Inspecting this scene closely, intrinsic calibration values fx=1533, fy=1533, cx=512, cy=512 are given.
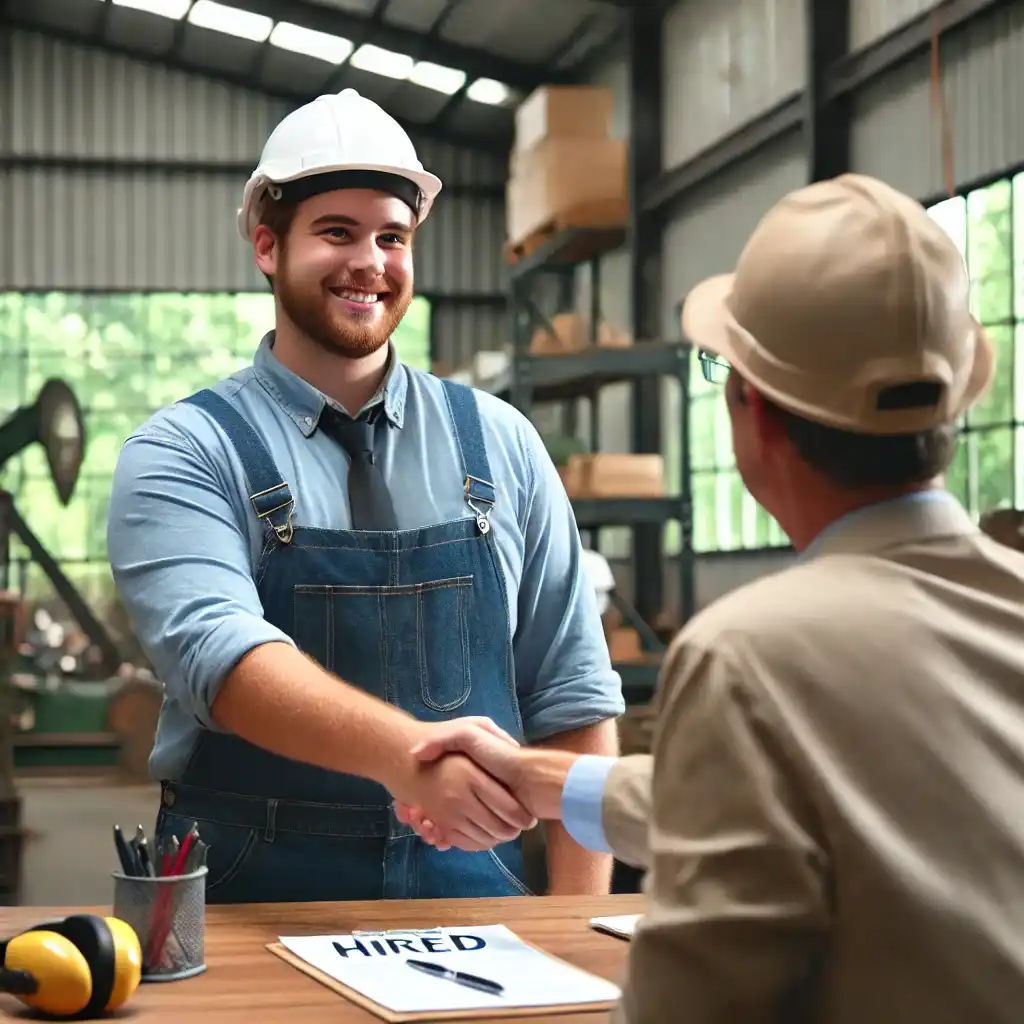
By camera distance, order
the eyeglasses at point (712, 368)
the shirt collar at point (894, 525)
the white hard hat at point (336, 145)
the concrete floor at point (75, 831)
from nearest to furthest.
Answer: the shirt collar at point (894, 525) < the eyeglasses at point (712, 368) < the white hard hat at point (336, 145) < the concrete floor at point (75, 831)

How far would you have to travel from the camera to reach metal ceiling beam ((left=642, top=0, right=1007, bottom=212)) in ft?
24.6

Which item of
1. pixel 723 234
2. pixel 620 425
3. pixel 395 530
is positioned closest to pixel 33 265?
pixel 620 425

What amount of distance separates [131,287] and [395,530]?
1256 centimetres

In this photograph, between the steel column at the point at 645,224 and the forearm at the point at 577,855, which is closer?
the forearm at the point at 577,855

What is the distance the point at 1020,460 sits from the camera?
721 cm

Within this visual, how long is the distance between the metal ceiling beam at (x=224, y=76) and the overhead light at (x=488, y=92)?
719 mm

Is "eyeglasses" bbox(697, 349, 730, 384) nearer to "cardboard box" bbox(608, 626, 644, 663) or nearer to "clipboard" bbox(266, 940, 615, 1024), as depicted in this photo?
"clipboard" bbox(266, 940, 615, 1024)

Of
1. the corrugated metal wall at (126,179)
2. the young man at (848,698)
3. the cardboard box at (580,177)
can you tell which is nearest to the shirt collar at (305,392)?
the young man at (848,698)

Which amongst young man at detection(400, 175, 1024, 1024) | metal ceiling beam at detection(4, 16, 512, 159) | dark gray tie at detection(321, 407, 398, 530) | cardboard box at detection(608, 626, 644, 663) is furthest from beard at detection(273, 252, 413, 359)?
metal ceiling beam at detection(4, 16, 512, 159)

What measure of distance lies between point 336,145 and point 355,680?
2.53 ft

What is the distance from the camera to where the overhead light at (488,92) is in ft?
43.0

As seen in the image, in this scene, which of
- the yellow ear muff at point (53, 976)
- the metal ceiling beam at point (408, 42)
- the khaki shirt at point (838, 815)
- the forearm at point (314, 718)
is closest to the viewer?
the khaki shirt at point (838, 815)

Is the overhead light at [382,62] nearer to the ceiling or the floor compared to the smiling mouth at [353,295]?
nearer to the ceiling

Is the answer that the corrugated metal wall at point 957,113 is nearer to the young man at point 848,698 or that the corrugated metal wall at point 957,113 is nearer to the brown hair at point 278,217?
the brown hair at point 278,217
